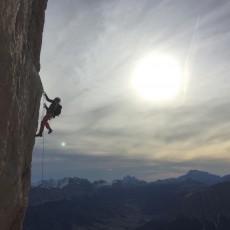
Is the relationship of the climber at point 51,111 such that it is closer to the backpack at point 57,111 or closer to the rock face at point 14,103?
the backpack at point 57,111

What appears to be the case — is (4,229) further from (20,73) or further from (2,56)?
(2,56)

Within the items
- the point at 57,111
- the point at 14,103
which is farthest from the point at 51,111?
the point at 14,103

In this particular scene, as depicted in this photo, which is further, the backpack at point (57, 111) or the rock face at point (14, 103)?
the backpack at point (57, 111)

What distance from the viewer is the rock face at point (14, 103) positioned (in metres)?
15.1

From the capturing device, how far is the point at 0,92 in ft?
49.0

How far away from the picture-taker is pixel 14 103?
679 inches

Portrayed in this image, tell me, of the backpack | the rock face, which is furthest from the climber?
the rock face

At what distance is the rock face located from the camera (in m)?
15.1

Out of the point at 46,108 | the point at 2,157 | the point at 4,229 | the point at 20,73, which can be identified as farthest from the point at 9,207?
the point at 46,108

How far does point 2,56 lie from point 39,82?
458 inches

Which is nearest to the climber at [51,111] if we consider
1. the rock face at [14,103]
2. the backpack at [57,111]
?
the backpack at [57,111]

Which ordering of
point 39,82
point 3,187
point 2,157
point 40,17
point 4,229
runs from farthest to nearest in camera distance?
point 40,17 < point 39,82 < point 4,229 < point 3,187 < point 2,157

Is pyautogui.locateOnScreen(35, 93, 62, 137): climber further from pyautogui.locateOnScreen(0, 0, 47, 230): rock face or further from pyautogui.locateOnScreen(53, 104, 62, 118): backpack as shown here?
pyautogui.locateOnScreen(0, 0, 47, 230): rock face

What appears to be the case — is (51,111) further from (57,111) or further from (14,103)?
(14,103)
